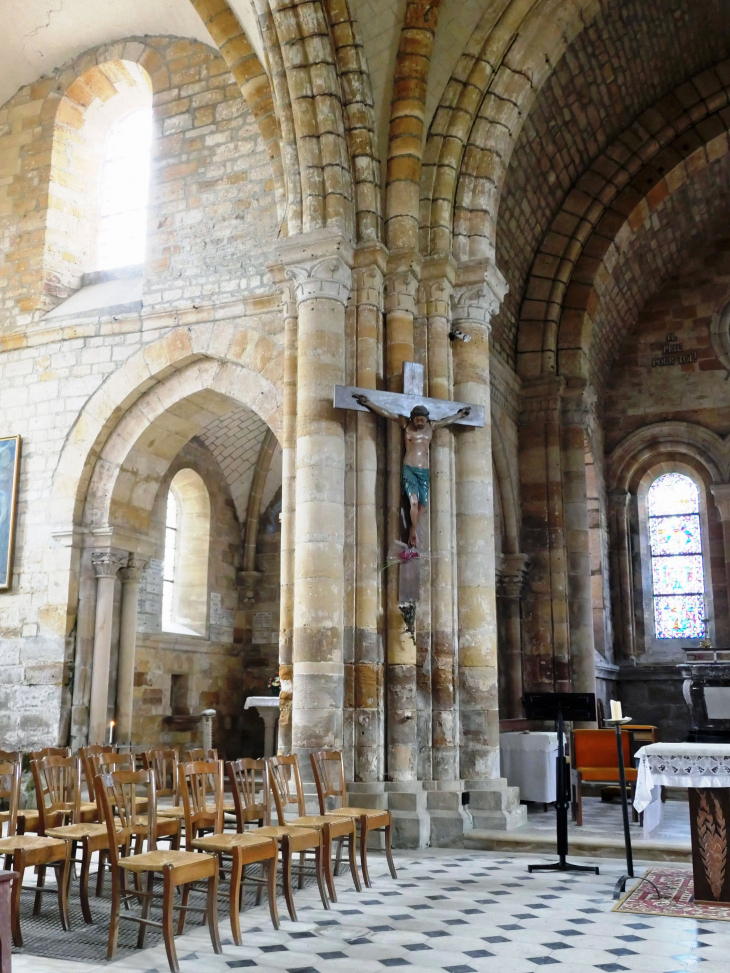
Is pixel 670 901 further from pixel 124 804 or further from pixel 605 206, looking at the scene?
pixel 605 206

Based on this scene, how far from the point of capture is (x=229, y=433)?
571 inches

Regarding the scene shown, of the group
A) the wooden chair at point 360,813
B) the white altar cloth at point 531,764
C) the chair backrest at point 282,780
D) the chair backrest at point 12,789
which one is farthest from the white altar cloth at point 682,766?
the white altar cloth at point 531,764

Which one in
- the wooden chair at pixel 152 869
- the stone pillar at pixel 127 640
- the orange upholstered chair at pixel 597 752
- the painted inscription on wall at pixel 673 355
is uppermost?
the painted inscription on wall at pixel 673 355

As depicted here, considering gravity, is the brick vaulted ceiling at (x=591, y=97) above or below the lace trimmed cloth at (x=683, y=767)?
above

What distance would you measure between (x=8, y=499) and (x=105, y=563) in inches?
58.5

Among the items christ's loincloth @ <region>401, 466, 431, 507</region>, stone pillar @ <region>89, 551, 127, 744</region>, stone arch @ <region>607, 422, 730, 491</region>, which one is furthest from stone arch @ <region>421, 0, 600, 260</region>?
stone arch @ <region>607, 422, 730, 491</region>

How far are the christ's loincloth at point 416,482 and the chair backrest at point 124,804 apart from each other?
4.06m

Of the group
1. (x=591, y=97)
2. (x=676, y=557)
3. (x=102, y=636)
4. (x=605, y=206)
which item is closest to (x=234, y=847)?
(x=102, y=636)

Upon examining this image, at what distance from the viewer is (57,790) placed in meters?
6.55

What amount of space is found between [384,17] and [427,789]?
7442mm

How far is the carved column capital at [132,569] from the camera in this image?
38.0 feet

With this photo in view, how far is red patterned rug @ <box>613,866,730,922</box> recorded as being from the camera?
5617mm

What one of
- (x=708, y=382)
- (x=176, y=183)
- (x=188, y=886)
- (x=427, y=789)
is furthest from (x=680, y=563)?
(x=188, y=886)

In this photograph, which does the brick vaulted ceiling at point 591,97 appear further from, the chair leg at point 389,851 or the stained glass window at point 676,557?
the chair leg at point 389,851
